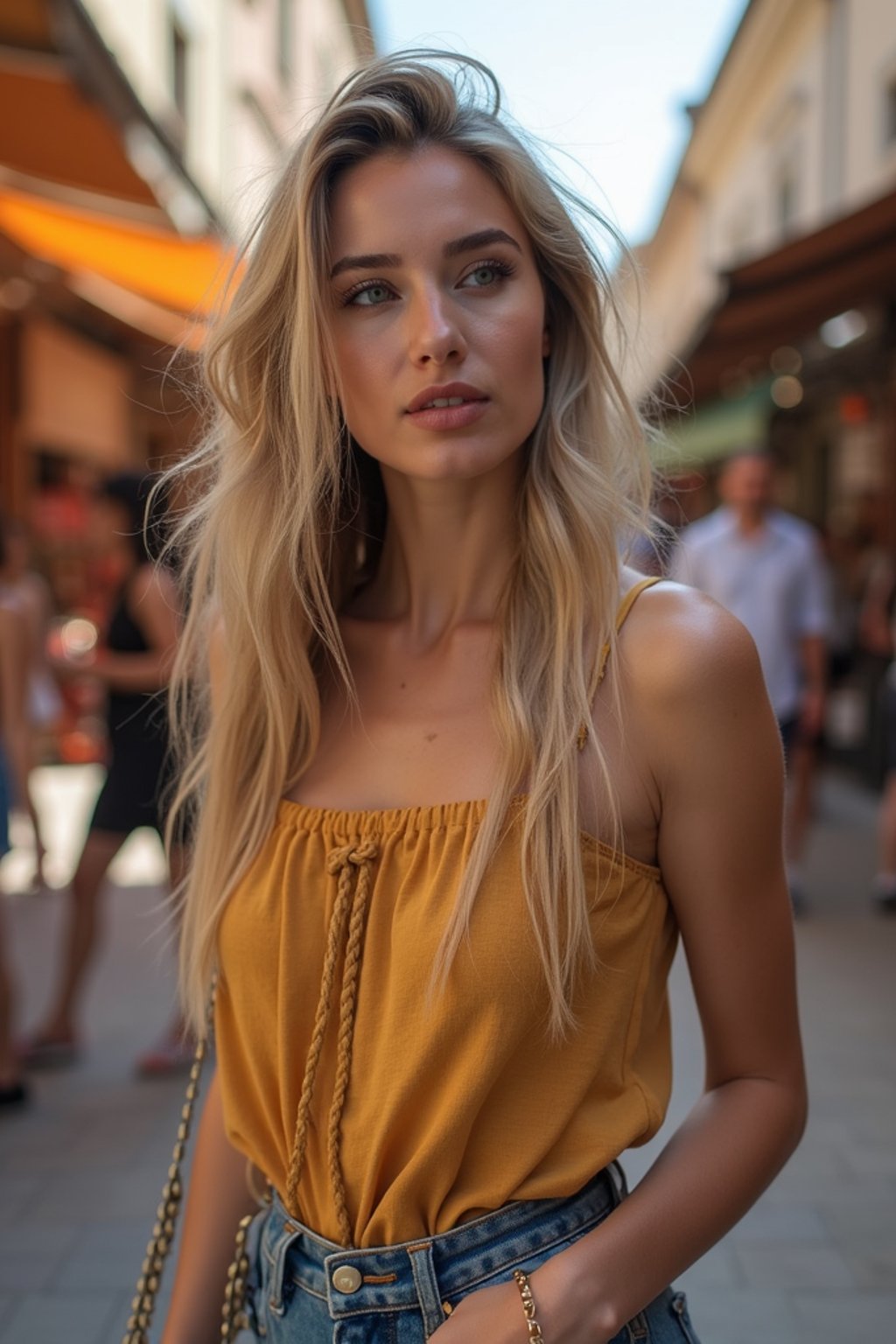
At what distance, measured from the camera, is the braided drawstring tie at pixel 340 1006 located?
136 centimetres

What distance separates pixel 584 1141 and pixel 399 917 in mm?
272

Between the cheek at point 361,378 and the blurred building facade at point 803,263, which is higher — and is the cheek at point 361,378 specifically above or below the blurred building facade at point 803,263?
below

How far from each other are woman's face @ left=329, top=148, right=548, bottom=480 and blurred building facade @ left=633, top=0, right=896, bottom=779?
0.33 metres

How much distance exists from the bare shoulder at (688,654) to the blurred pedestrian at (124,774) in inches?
134

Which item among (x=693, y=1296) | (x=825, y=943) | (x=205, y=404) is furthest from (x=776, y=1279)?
(x=825, y=943)

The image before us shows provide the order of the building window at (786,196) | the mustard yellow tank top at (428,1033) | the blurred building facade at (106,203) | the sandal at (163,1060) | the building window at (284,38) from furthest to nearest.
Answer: the building window at (284,38) < the building window at (786,196) < the blurred building facade at (106,203) < the sandal at (163,1060) < the mustard yellow tank top at (428,1033)

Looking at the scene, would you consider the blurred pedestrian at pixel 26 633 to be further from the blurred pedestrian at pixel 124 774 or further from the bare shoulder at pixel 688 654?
the bare shoulder at pixel 688 654

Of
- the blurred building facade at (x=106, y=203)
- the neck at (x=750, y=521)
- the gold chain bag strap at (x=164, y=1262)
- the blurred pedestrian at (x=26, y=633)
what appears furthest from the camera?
the blurred building facade at (x=106, y=203)

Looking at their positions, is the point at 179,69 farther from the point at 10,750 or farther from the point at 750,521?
the point at 10,750

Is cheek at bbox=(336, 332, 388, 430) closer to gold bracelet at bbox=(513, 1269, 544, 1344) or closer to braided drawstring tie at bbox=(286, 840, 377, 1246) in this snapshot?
braided drawstring tie at bbox=(286, 840, 377, 1246)

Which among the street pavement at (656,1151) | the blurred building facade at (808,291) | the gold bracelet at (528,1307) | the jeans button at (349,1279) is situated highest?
the blurred building facade at (808,291)

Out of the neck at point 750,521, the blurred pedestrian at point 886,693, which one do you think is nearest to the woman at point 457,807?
the neck at point 750,521

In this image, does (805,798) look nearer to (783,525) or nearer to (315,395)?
(783,525)

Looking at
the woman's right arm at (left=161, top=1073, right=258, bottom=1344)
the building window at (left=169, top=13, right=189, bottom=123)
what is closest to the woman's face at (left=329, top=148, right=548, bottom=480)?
the woman's right arm at (left=161, top=1073, right=258, bottom=1344)
